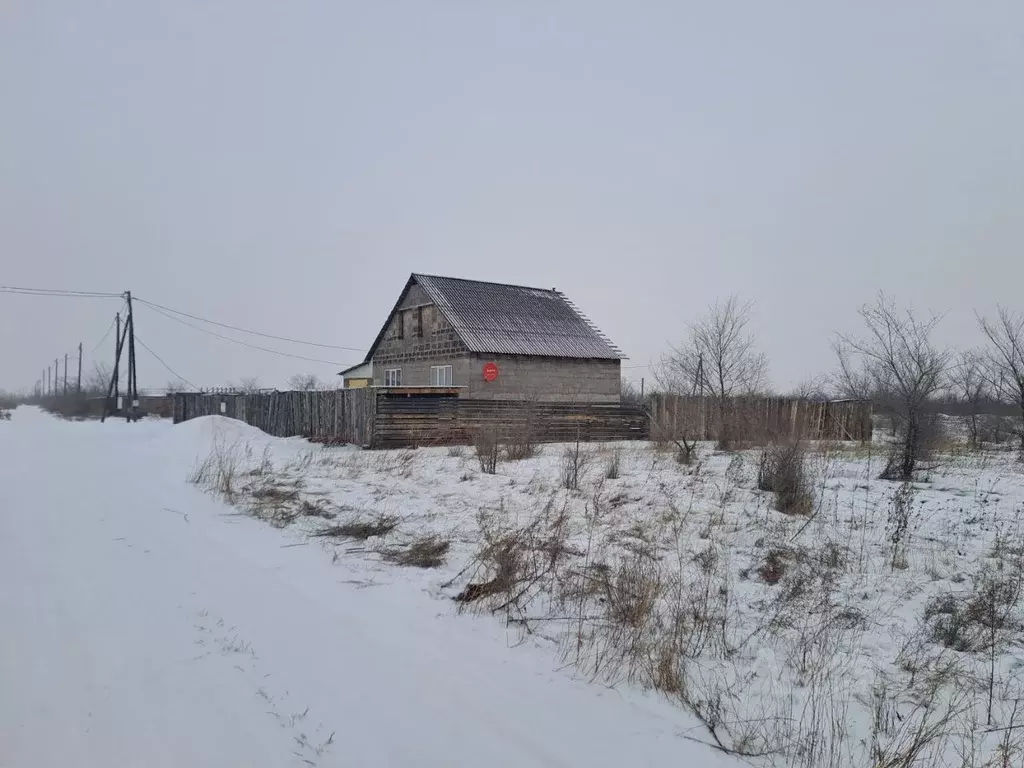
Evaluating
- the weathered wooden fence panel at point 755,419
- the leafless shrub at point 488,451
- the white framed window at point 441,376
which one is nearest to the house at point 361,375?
the white framed window at point 441,376

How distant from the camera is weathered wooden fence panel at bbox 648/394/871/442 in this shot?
513 inches

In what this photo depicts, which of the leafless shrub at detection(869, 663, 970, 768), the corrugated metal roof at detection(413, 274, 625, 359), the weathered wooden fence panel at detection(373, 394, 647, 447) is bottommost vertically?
the leafless shrub at detection(869, 663, 970, 768)

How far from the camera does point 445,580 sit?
5203mm

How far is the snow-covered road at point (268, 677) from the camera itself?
2.76 meters

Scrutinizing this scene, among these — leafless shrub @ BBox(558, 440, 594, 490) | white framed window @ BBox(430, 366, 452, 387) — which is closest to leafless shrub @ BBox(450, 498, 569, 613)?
leafless shrub @ BBox(558, 440, 594, 490)

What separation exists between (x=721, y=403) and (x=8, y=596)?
1426 cm

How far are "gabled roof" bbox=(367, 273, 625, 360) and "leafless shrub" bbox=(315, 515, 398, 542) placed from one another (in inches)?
647

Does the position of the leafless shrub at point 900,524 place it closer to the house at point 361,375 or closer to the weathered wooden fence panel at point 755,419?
the weathered wooden fence panel at point 755,419

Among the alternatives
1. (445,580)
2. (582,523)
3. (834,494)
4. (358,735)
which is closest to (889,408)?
(834,494)

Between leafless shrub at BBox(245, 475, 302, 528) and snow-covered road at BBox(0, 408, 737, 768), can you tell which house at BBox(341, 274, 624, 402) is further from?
snow-covered road at BBox(0, 408, 737, 768)

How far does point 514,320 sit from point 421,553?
21512 mm

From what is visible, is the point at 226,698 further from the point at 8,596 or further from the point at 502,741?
the point at 8,596

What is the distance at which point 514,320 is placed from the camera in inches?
1061

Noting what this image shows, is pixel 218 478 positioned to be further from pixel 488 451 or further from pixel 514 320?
pixel 514 320
